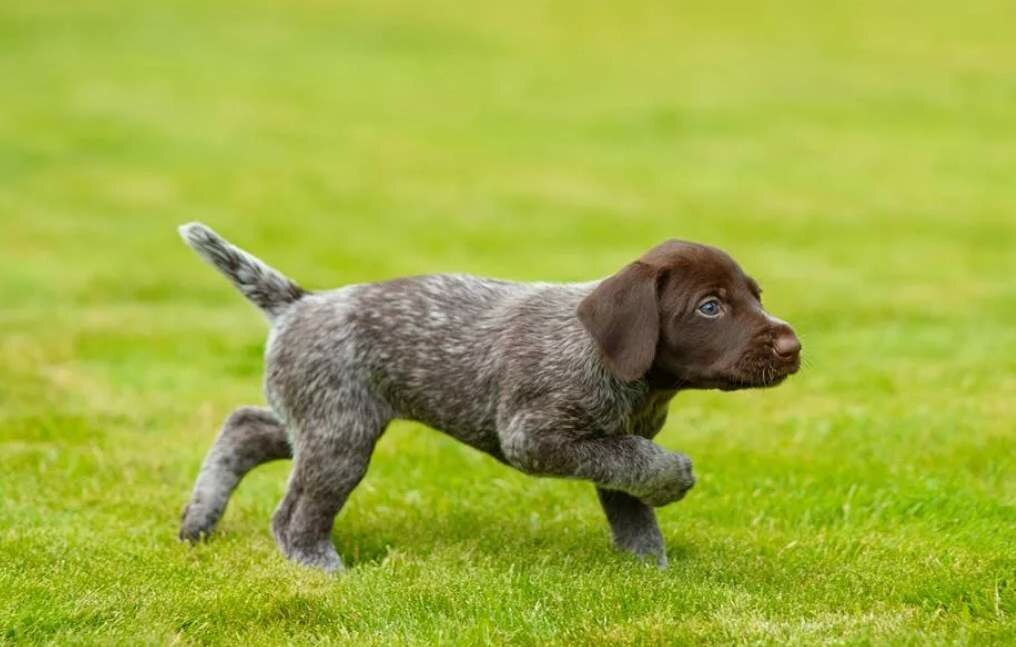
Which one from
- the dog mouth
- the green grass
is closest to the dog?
the dog mouth

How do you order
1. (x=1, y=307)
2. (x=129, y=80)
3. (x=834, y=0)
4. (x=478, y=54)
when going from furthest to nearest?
(x=834, y=0) < (x=478, y=54) < (x=129, y=80) < (x=1, y=307)

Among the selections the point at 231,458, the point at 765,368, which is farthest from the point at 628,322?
the point at 231,458

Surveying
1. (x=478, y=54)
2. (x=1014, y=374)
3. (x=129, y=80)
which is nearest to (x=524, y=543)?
(x=1014, y=374)

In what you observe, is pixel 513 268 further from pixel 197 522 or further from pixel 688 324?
pixel 688 324

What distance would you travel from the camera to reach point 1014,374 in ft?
38.4

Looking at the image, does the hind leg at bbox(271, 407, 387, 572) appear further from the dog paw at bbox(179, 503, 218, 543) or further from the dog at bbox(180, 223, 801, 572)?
the dog paw at bbox(179, 503, 218, 543)

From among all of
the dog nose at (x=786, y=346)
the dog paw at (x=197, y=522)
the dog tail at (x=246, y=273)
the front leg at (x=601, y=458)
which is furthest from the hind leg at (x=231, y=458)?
the dog nose at (x=786, y=346)

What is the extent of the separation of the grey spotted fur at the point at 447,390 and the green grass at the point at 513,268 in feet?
1.12

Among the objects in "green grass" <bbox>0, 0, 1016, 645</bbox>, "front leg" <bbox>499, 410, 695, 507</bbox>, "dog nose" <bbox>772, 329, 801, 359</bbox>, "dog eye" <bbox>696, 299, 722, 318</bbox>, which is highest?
"dog eye" <bbox>696, 299, 722, 318</bbox>

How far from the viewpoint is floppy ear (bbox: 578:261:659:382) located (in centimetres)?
653

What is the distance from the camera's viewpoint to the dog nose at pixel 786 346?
6.43m

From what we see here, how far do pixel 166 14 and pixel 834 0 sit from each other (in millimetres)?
18131

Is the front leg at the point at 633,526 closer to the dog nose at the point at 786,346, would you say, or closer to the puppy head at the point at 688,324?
the puppy head at the point at 688,324

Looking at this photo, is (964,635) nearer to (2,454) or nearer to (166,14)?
(2,454)
